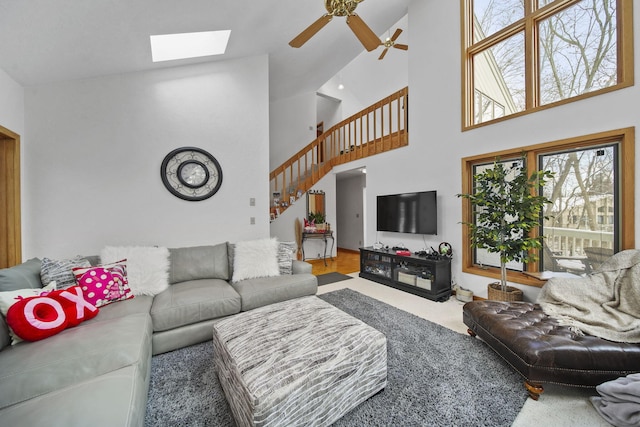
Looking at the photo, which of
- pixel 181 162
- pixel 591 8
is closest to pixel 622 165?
pixel 591 8

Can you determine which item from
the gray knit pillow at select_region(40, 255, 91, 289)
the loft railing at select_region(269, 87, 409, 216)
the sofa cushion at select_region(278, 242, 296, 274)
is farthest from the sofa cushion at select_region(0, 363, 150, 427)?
the loft railing at select_region(269, 87, 409, 216)

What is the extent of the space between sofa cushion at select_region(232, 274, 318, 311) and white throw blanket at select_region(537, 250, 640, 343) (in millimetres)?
2207

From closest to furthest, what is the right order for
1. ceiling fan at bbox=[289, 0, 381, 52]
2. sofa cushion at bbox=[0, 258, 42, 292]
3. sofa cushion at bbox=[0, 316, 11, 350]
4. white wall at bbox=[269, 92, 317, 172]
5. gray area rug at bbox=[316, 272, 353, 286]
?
1. sofa cushion at bbox=[0, 316, 11, 350]
2. sofa cushion at bbox=[0, 258, 42, 292]
3. ceiling fan at bbox=[289, 0, 381, 52]
4. gray area rug at bbox=[316, 272, 353, 286]
5. white wall at bbox=[269, 92, 317, 172]

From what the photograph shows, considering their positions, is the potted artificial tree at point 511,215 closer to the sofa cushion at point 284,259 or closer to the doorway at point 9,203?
the sofa cushion at point 284,259

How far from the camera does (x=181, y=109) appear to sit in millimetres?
3287

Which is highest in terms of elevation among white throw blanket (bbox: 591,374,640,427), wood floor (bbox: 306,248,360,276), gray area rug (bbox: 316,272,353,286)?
white throw blanket (bbox: 591,374,640,427)

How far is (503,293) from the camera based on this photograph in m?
2.72

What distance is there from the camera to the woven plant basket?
8.85ft

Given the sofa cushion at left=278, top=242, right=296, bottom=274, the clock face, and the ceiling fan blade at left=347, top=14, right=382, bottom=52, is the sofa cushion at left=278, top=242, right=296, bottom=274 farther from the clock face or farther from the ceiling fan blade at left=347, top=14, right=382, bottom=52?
the ceiling fan blade at left=347, top=14, right=382, bottom=52

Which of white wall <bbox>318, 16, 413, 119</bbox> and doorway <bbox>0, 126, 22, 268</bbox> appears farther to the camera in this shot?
white wall <bbox>318, 16, 413, 119</bbox>

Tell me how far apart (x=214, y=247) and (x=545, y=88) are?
4.30m

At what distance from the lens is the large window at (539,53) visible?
237 cm

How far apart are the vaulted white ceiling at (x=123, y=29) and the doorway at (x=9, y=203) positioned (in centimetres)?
71

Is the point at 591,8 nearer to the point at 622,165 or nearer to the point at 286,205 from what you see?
the point at 622,165
